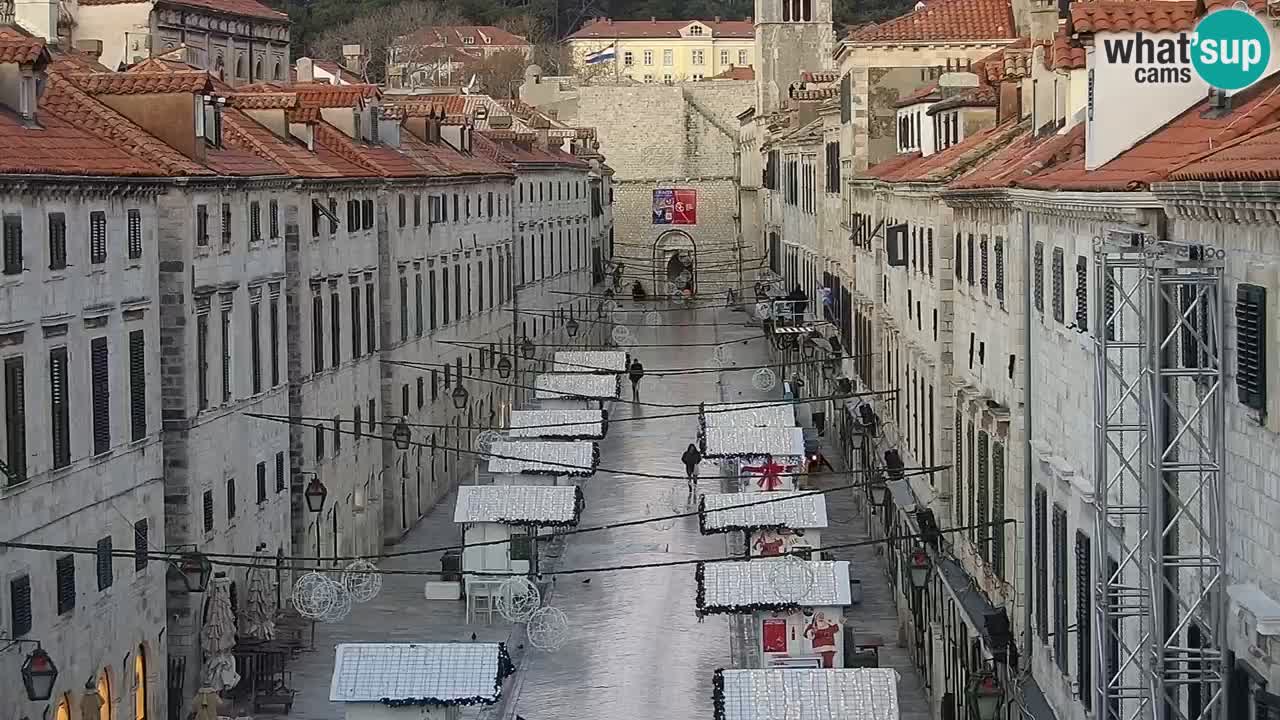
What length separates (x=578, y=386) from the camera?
62.8 metres

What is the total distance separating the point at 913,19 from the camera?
61.9 meters

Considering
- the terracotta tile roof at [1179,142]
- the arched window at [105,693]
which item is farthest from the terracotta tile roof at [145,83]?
the terracotta tile roof at [1179,142]

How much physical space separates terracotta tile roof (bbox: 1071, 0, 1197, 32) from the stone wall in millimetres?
101646

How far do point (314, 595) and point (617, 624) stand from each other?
7.13 metres

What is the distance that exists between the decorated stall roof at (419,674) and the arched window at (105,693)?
3.07 meters

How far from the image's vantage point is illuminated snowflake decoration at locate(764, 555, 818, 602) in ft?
110

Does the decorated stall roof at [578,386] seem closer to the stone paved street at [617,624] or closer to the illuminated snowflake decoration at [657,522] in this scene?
the stone paved street at [617,624]

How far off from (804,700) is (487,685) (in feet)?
17.9

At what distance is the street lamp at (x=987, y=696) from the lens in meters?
25.2

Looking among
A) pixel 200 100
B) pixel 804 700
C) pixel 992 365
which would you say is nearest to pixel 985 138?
pixel 992 365

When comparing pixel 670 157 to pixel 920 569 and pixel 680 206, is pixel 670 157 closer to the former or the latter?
pixel 680 206

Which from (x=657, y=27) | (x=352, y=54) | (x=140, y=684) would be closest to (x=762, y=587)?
(x=140, y=684)

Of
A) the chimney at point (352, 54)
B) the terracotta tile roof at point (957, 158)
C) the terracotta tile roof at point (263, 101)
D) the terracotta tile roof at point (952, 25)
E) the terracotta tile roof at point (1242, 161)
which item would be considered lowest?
the terracotta tile roof at point (1242, 161)

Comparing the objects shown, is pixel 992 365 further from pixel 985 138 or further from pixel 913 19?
pixel 913 19
